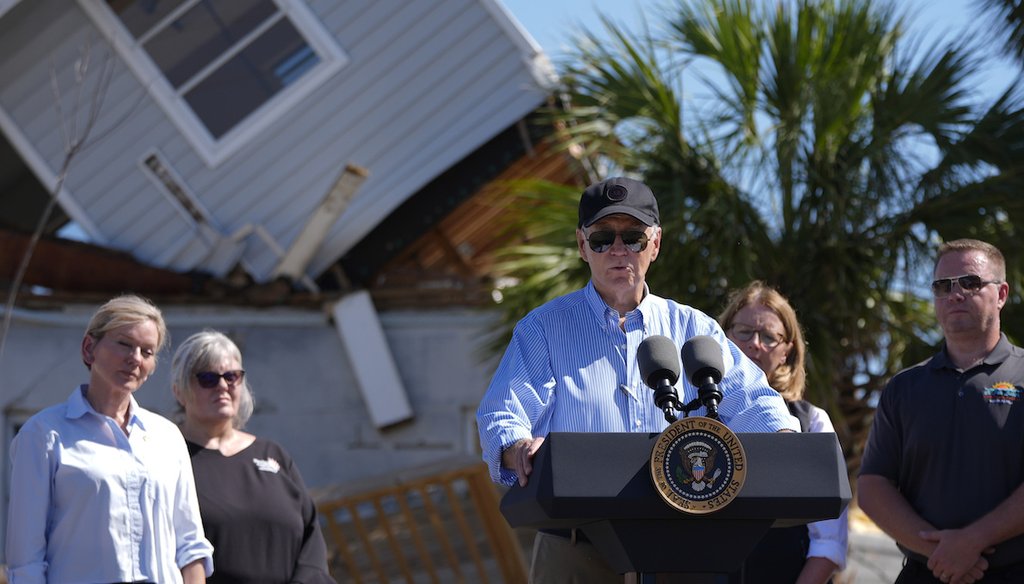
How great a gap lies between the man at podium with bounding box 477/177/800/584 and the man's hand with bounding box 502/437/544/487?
124 mm

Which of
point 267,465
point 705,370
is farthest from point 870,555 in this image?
point 705,370

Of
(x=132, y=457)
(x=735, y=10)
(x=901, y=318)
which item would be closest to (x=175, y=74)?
(x=735, y=10)

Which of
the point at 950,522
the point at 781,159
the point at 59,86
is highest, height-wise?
the point at 59,86

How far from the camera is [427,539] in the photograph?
823 cm

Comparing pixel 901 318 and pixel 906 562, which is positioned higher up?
pixel 906 562

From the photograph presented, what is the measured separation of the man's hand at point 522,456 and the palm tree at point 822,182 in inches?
189

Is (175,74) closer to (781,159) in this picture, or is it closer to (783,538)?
(781,159)

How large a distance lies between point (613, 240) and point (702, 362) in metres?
0.47

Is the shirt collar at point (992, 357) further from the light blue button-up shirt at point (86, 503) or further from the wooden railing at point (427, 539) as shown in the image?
the wooden railing at point (427, 539)

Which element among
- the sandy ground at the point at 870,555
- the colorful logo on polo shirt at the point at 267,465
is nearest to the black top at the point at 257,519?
the colorful logo on polo shirt at the point at 267,465

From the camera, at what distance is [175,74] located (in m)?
10.1

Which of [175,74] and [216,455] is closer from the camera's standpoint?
[216,455]

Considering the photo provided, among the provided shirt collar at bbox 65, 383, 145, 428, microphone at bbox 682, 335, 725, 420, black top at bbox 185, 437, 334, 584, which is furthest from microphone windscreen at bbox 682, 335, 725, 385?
black top at bbox 185, 437, 334, 584

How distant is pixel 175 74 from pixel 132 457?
6.94 meters
